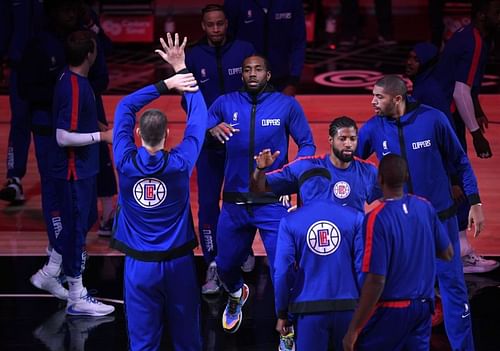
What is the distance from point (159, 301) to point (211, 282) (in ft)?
7.14

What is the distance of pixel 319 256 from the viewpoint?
6.04 m

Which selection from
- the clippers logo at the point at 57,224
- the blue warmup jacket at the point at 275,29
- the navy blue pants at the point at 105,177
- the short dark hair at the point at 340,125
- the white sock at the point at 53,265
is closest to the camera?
the short dark hair at the point at 340,125

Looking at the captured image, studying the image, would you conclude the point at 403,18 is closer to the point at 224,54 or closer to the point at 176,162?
the point at 224,54

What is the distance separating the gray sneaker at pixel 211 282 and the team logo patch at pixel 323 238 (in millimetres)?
2774

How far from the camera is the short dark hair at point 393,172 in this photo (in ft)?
19.2

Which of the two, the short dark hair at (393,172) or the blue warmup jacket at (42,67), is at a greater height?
the blue warmup jacket at (42,67)

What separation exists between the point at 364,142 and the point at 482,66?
233cm

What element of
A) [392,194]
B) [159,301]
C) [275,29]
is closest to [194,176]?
[275,29]

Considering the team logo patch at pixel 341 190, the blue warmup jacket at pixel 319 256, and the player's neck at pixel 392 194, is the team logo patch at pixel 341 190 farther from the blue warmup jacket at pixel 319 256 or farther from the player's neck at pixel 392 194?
the player's neck at pixel 392 194

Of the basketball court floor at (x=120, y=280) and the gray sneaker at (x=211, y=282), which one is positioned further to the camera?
the gray sneaker at (x=211, y=282)

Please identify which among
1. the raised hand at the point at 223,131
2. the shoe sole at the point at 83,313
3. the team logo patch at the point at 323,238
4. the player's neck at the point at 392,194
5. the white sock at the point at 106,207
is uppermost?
the raised hand at the point at 223,131

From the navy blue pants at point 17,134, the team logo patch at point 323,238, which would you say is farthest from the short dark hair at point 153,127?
the navy blue pants at point 17,134

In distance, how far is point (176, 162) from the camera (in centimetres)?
636

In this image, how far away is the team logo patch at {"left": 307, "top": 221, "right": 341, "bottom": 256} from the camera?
5988mm
